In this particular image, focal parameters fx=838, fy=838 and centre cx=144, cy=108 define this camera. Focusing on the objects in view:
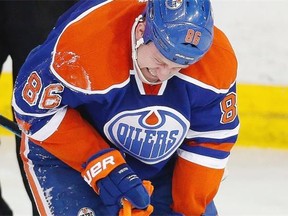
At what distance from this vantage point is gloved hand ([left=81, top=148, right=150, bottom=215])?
5.20 ft

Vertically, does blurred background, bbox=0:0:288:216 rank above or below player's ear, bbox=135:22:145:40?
below

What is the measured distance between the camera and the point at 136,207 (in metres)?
1.60

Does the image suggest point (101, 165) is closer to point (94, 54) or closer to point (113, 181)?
point (113, 181)

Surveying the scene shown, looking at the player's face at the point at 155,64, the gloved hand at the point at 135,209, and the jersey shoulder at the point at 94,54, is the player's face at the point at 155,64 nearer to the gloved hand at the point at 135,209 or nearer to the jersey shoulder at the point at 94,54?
the jersey shoulder at the point at 94,54

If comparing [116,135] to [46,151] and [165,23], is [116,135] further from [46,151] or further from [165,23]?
[165,23]

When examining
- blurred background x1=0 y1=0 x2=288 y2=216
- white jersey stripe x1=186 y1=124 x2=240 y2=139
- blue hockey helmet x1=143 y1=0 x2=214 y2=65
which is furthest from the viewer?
blurred background x1=0 y1=0 x2=288 y2=216

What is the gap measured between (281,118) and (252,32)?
30 cm

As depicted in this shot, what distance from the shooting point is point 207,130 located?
5.54ft

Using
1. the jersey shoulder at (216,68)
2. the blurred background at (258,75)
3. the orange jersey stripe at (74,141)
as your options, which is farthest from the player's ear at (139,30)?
the blurred background at (258,75)

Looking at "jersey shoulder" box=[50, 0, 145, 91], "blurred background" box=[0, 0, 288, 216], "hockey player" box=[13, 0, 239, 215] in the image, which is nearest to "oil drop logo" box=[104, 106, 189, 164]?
"hockey player" box=[13, 0, 239, 215]

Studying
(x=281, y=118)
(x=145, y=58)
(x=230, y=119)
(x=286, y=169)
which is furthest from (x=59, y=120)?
(x=281, y=118)

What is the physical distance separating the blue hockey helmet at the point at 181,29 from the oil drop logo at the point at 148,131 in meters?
0.17

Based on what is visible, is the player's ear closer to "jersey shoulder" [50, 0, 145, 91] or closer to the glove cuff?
"jersey shoulder" [50, 0, 145, 91]

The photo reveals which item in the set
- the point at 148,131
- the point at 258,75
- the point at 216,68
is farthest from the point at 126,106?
the point at 258,75
